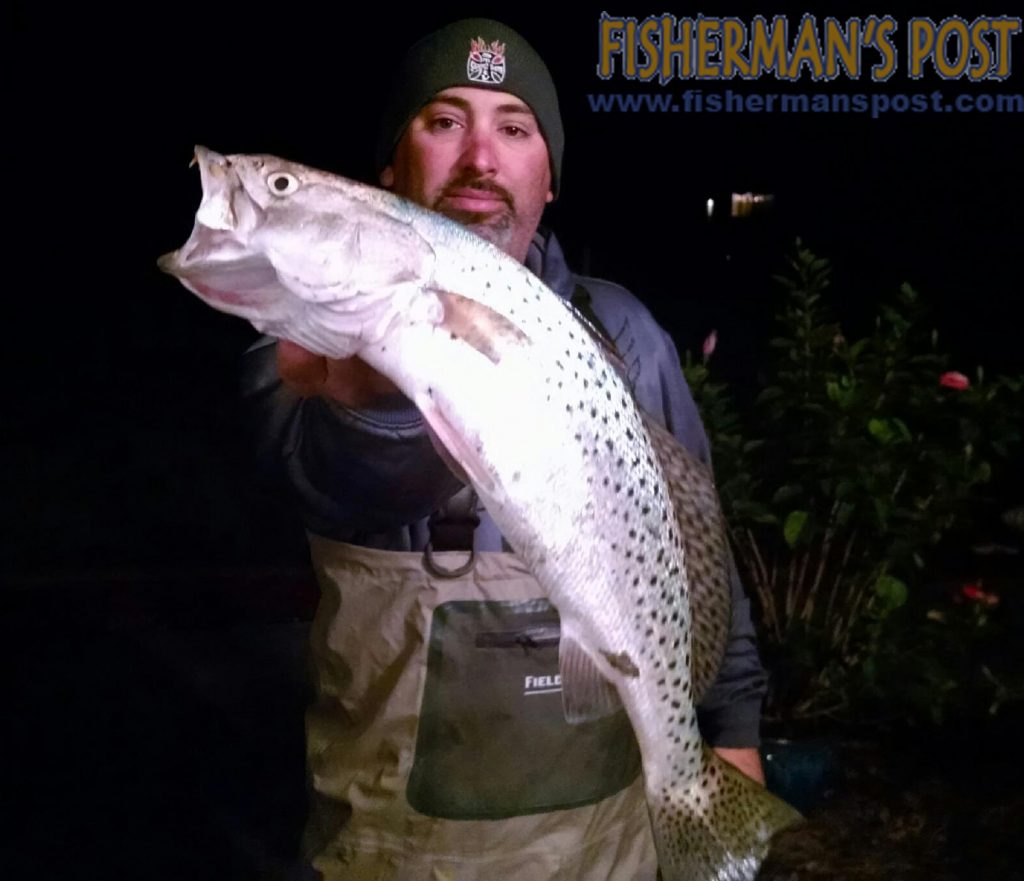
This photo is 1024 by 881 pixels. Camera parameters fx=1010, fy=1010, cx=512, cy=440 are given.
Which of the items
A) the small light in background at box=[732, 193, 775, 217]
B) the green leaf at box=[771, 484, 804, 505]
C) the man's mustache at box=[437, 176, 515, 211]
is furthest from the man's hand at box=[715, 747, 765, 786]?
the small light in background at box=[732, 193, 775, 217]

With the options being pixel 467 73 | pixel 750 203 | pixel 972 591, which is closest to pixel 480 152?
pixel 467 73

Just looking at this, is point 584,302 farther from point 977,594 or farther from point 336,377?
point 977,594

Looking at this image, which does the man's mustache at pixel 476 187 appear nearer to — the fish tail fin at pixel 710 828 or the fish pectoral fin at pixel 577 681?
the fish pectoral fin at pixel 577 681

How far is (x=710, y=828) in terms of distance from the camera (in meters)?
1.91

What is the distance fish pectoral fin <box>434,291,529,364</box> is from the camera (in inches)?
58.4

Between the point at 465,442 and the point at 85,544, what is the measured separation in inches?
252

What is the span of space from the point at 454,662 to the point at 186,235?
264 inches

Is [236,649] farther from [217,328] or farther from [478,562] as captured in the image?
[217,328]

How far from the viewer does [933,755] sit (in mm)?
4316

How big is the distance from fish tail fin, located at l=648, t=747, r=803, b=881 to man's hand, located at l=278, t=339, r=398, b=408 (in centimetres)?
93

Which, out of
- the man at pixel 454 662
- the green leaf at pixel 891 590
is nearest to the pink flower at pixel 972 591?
the green leaf at pixel 891 590

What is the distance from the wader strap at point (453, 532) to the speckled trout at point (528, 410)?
15.7 inches

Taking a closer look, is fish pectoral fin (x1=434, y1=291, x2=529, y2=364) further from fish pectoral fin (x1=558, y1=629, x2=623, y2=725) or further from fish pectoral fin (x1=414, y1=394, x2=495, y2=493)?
fish pectoral fin (x1=558, y1=629, x2=623, y2=725)

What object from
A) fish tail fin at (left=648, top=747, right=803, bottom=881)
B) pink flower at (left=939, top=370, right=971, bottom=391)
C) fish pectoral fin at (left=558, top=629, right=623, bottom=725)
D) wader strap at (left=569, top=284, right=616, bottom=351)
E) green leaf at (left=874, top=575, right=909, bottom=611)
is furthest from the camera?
green leaf at (left=874, top=575, right=909, bottom=611)
